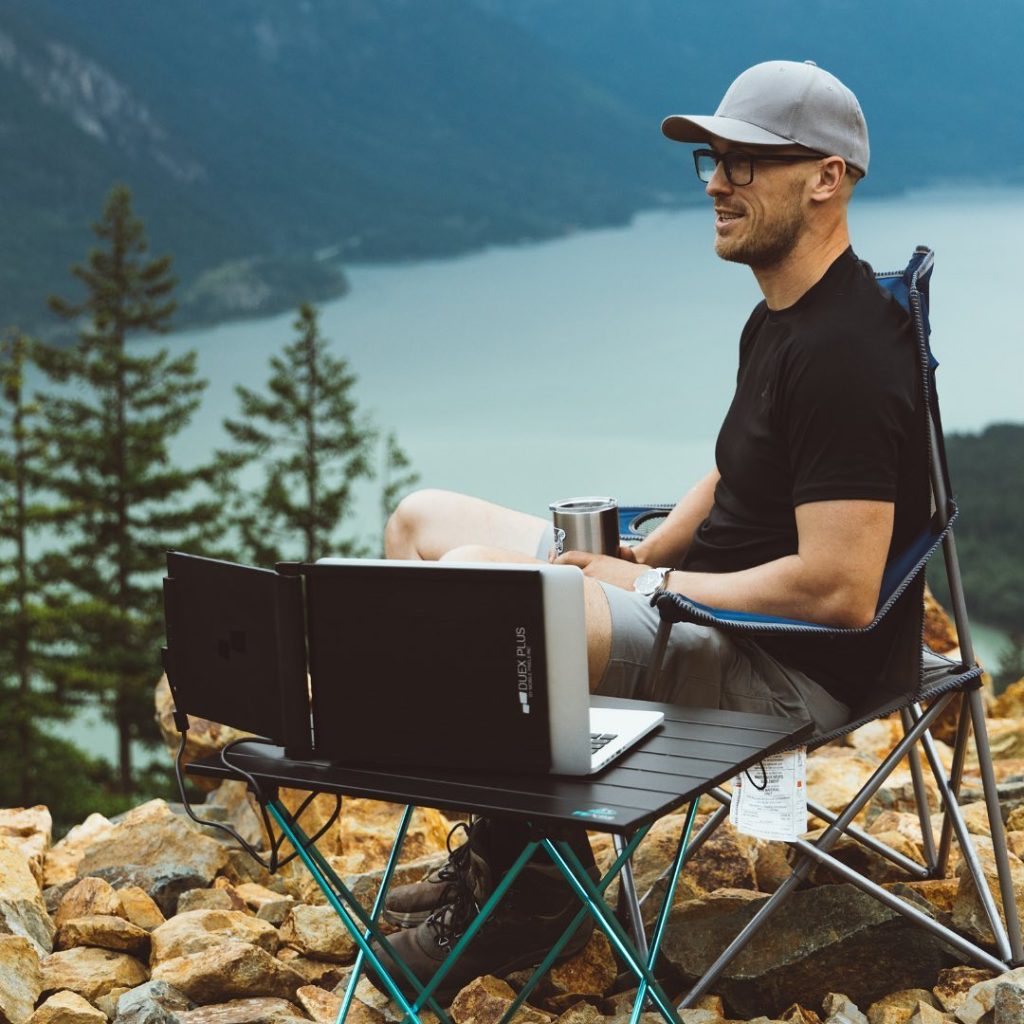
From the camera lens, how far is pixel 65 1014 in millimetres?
2361

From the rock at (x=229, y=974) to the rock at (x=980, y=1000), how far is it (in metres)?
1.12

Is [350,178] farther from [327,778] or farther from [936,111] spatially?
[327,778]

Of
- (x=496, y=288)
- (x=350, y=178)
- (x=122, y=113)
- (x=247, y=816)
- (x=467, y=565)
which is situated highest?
(x=122, y=113)

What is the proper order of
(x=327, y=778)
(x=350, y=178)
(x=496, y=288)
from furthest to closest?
(x=496, y=288) → (x=350, y=178) → (x=327, y=778)

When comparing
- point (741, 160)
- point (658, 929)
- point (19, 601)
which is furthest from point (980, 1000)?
point (19, 601)

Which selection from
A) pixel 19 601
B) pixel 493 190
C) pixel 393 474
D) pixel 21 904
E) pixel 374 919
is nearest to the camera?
pixel 374 919

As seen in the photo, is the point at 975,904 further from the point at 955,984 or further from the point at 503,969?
the point at 503,969

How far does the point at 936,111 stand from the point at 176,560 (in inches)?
2078

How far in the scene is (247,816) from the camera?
3936 millimetres

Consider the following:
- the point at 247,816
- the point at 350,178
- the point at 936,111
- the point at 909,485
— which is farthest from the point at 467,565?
the point at 350,178

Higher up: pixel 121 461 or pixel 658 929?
pixel 121 461

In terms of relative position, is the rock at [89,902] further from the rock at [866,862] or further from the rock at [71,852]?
the rock at [866,862]

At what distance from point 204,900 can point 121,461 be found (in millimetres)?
23885

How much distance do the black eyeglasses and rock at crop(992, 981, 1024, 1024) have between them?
130cm
